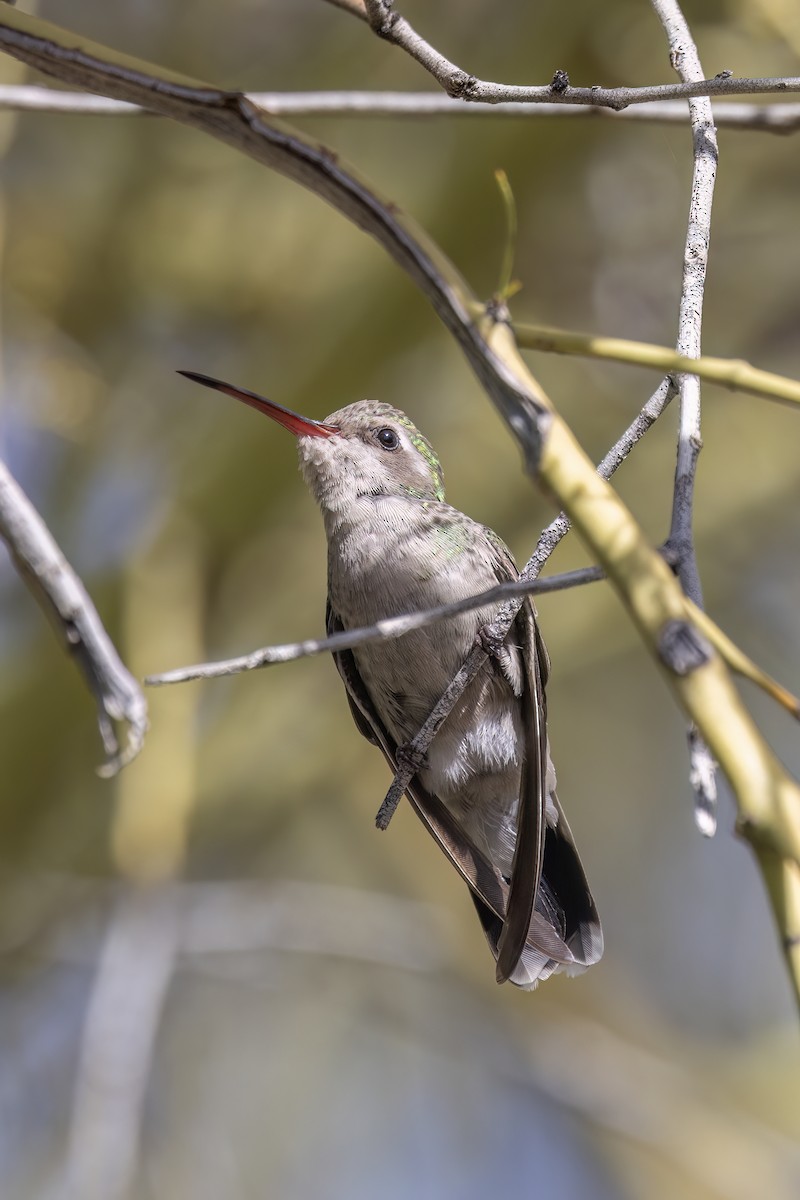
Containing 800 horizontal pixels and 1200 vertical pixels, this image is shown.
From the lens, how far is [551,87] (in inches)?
55.4

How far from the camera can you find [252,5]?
5.24 meters

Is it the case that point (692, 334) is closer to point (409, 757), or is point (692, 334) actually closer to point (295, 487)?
point (409, 757)

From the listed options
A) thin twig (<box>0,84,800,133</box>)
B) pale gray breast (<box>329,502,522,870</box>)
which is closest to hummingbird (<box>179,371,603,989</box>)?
pale gray breast (<box>329,502,522,870</box>)

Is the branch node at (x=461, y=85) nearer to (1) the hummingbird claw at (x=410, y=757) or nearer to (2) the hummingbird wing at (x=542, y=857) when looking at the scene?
(2) the hummingbird wing at (x=542, y=857)

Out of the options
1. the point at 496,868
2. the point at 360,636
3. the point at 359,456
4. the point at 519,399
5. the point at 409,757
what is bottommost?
the point at 496,868

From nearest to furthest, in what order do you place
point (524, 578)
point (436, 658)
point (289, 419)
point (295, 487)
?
point (524, 578), point (436, 658), point (289, 419), point (295, 487)

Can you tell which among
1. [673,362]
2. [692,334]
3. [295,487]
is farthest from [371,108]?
[295,487]

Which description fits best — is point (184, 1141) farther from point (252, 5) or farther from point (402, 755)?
point (252, 5)

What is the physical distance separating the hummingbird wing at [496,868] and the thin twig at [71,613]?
0.87 meters

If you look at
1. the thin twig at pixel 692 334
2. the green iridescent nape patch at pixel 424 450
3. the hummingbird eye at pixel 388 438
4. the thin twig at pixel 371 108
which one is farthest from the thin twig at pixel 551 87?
the green iridescent nape patch at pixel 424 450

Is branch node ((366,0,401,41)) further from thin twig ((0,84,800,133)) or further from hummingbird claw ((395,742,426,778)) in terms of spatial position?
hummingbird claw ((395,742,426,778))

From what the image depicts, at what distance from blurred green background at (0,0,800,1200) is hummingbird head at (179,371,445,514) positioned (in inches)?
38.7

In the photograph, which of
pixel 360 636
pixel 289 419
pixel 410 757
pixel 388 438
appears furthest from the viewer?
pixel 388 438

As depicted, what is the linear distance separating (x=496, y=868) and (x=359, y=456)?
1074 millimetres
